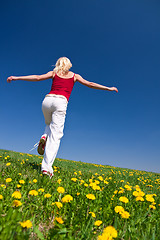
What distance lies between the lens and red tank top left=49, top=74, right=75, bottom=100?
15.2 feet

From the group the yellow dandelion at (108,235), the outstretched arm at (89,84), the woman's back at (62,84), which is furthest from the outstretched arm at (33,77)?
the yellow dandelion at (108,235)

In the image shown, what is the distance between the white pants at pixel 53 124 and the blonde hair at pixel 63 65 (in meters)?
0.80

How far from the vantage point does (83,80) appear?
4965 millimetres

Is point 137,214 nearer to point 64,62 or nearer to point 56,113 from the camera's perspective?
point 56,113

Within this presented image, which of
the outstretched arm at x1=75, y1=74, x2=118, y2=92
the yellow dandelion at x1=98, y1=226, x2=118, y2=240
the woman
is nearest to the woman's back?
the woman

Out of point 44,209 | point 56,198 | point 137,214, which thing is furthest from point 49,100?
point 137,214

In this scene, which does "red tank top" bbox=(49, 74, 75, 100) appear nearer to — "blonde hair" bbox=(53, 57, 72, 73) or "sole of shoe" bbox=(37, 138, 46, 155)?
"blonde hair" bbox=(53, 57, 72, 73)

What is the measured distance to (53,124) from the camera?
15.0 ft

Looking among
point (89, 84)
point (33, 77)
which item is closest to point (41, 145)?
point (33, 77)

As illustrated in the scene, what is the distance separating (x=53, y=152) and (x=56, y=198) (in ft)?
5.22

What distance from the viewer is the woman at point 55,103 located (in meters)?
4.40

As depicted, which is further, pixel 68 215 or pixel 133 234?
pixel 68 215

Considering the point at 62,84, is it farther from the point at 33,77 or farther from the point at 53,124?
the point at 53,124

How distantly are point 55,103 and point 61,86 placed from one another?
21.0 inches
